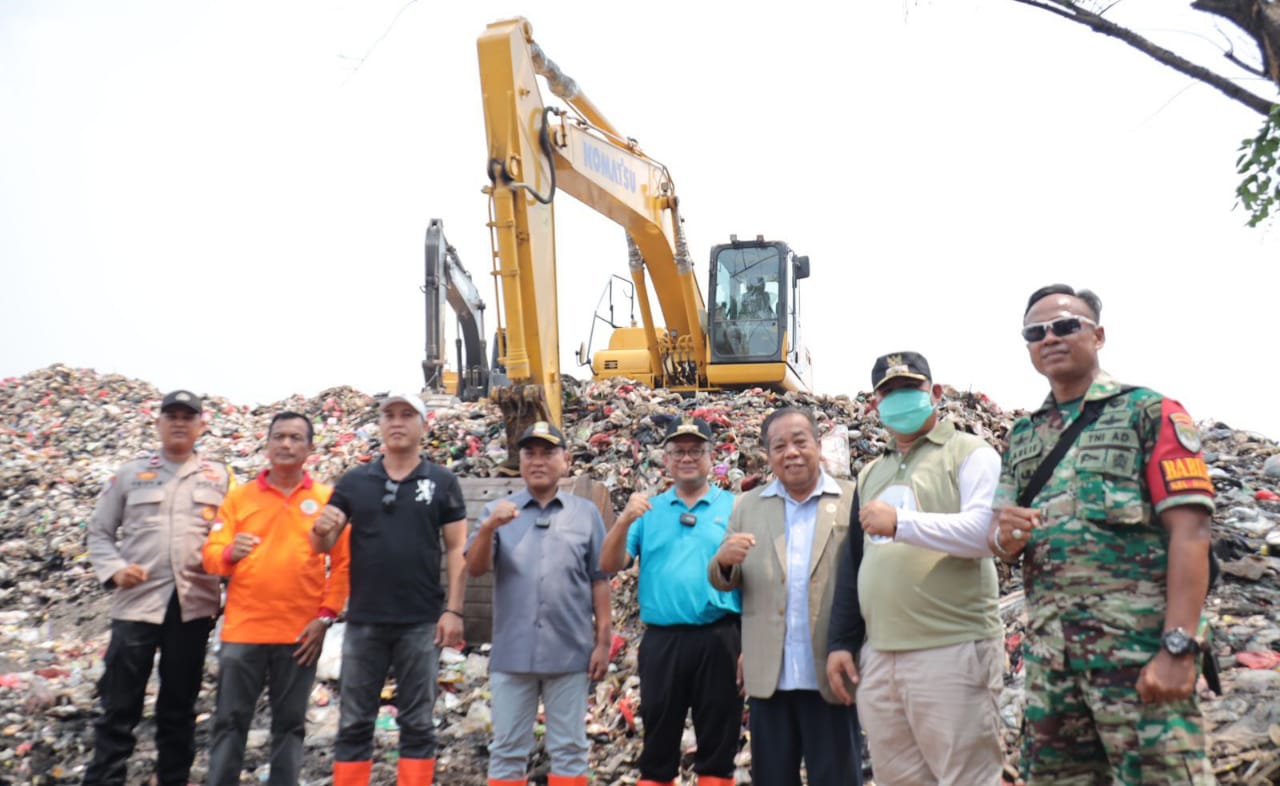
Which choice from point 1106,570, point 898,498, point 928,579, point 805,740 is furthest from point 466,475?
point 1106,570

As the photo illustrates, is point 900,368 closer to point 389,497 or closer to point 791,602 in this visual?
point 791,602

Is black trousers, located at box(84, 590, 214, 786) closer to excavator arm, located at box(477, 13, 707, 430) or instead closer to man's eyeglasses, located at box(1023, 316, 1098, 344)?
excavator arm, located at box(477, 13, 707, 430)

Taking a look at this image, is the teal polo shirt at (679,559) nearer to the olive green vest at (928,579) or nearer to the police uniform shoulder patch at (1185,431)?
the olive green vest at (928,579)

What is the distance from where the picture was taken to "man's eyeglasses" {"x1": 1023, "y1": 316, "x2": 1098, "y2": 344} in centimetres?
260

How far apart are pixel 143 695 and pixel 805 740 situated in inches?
115

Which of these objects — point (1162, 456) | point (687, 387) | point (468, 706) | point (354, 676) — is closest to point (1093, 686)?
point (1162, 456)

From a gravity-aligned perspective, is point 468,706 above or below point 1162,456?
below

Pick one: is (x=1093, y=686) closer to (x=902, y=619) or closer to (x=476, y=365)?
(x=902, y=619)

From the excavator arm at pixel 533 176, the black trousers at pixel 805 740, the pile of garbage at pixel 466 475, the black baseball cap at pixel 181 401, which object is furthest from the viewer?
the excavator arm at pixel 533 176

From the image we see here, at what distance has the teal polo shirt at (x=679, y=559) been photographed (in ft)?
12.1

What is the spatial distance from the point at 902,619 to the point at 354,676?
7.40 feet

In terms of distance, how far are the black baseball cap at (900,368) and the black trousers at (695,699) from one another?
121 centimetres

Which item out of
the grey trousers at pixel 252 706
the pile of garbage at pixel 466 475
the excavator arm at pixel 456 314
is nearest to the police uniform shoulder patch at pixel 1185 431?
the pile of garbage at pixel 466 475

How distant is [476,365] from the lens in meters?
13.1
